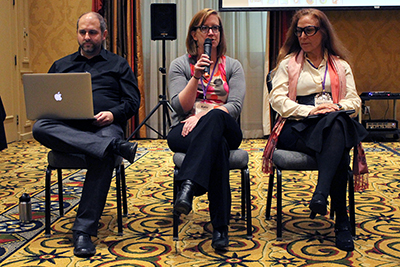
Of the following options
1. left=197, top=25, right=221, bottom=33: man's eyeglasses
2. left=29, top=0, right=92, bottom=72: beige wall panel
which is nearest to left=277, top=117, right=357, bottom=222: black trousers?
left=197, top=25, right=221, bottom=33: man's eyeglasses

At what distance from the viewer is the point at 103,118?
2.06 m

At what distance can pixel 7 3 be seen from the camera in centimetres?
498

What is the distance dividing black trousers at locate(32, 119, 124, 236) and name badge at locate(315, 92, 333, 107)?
0.99 metres

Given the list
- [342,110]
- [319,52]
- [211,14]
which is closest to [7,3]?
[211,14]

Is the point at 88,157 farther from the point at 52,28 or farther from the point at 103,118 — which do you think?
the point at 52,28

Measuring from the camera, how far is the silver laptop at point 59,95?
1881 mm

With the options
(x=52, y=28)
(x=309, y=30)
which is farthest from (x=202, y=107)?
(x=52, y=28)

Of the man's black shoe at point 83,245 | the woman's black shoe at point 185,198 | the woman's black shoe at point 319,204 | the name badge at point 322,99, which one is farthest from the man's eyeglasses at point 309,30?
the man's black shoe at point 83,245

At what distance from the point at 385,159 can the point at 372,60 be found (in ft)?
6.23

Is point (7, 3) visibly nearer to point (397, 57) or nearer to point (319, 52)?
point (319, 52)

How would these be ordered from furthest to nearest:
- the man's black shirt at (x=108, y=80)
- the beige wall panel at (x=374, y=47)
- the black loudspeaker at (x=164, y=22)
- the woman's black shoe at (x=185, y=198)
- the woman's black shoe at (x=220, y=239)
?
the beige wall panel at (x=374, y=47) < the black loudspeaker at (x=164, y=22) < the man's black shirt at (x=108, y=80) < the woman's black shoe at (x=220, y=239) < the woman's black shoe at (x=185, y=198)

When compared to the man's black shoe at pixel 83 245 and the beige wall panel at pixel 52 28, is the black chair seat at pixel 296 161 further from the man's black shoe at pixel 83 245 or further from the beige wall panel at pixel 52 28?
the beige wall panel at pixel 52 28

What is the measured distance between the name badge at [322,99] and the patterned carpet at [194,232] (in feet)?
1.95

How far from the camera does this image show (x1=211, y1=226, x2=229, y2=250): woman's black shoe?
178 centimetres
